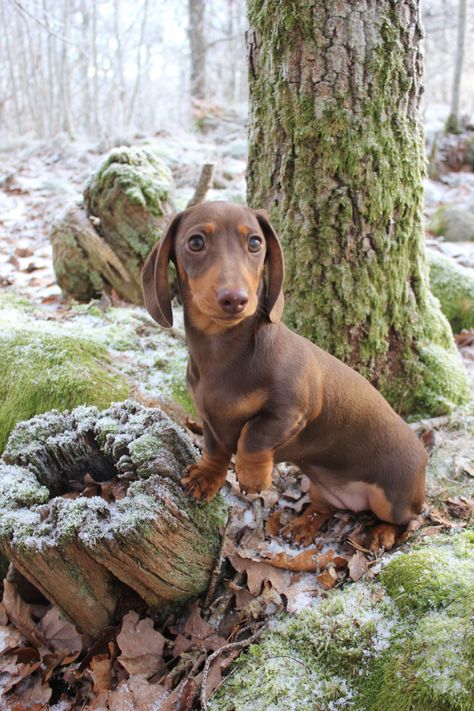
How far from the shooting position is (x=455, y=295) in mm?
5145

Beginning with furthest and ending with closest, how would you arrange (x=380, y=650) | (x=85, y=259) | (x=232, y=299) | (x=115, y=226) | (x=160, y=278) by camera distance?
Answer: 1. (x=85, y=259)
2. (x=115, y=226)
3. (x=160, y=278)
4. (x=380, y=650)
5. (x=232, y=299)

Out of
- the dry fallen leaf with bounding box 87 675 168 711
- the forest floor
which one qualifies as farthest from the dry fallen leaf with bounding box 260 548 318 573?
the dry fallen leaf with bounding box 87 675 168 711

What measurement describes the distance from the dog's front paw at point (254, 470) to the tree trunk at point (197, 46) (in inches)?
600

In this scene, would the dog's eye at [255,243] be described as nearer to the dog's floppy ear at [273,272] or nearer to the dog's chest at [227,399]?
the dog's floppy ear at [273,272]

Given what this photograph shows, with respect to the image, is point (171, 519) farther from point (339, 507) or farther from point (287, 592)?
point (339, 507)

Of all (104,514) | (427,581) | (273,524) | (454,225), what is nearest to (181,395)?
(273,524)

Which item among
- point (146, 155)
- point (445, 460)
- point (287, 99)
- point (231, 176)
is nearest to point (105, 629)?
point (445, 460)

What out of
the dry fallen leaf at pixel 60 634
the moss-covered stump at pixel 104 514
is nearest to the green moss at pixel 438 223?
the moss-covered stump at pixel 104 514

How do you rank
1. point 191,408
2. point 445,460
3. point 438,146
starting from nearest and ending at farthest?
point 445,460 < point 191,408 < point 438,146

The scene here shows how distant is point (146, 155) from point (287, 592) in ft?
13.3

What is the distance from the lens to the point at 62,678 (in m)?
2.36

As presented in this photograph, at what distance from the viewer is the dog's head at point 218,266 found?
6.53 feet

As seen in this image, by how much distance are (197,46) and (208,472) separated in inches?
603

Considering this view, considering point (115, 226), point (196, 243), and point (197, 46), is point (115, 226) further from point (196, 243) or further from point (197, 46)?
point (197, 46)
